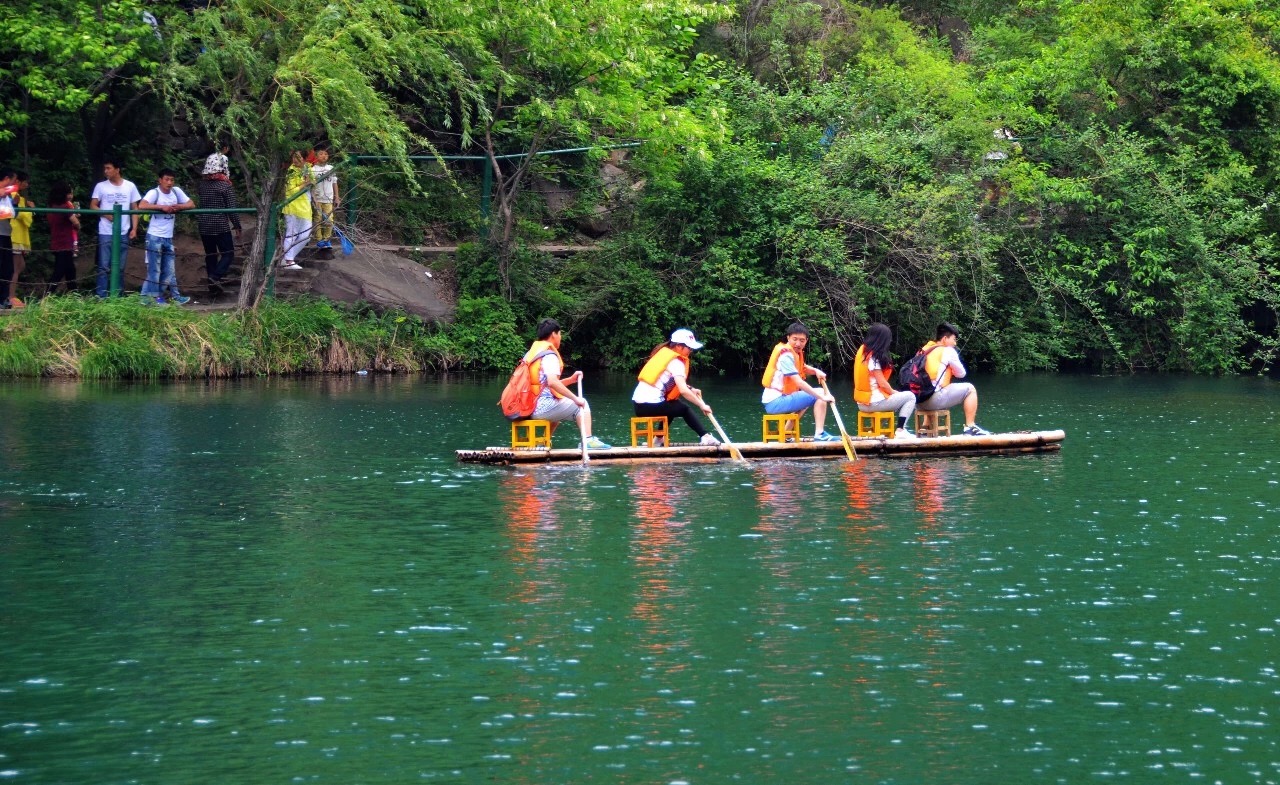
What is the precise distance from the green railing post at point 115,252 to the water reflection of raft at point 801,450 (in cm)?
1165

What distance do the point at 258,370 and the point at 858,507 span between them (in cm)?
1507

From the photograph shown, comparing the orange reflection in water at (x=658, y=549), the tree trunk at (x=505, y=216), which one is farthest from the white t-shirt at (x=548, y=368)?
the tree trunk at (x=505, y=216)

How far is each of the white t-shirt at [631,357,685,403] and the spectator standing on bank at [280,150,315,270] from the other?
462 inches

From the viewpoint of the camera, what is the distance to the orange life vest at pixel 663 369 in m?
19.4

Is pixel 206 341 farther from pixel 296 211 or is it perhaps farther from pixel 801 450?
pixel 801 450

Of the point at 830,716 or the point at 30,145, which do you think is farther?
the point at 30,145

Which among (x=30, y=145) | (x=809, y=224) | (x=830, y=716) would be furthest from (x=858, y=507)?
(x=30, y=145)

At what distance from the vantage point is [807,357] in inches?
1266

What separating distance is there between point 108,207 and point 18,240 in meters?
1.50

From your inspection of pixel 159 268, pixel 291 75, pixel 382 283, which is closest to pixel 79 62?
pixel 159 268

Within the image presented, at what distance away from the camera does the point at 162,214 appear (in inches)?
1119

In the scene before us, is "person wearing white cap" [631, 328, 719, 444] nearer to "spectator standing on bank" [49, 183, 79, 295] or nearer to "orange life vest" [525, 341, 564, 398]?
"orange life vest" [525, 341, 564, 398]

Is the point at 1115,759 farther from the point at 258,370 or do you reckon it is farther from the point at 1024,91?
the point at 1024,91

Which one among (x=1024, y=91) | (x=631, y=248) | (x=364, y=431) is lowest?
(x=364, y=431)
